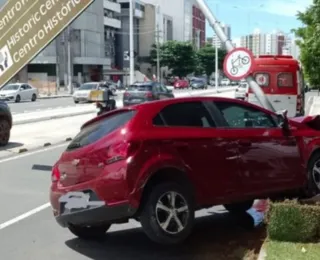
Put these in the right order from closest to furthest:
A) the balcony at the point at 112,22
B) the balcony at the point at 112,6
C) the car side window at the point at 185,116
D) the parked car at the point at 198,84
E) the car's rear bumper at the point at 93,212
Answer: the car's rear bumper at the point at 93,212 < the car side window at the point at 185,116 < the parked car at the point at 198,84 < the balcony at the point at 112,22 < the balcony at the point at 112,6

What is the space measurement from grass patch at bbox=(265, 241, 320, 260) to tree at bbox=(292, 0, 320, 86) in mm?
4133

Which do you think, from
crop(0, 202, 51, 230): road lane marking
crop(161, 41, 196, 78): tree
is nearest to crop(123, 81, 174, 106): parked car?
crop(0, 202, 51, 230): road lane marking

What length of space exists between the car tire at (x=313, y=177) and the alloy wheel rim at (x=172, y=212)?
6.86 ft

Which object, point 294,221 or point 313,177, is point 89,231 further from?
point 313,177

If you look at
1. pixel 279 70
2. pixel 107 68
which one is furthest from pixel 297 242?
pixel 107 68

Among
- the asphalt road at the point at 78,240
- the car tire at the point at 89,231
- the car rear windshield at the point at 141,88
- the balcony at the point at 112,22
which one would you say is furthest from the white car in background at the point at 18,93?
the balcony at the point at 112,22

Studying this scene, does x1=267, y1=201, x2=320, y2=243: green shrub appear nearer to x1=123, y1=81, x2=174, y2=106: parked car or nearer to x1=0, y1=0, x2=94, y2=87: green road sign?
x1=0, y1=0, x2=94, y2=87: green road sign

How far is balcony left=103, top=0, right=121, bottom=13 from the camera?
Answer: 3844 inches

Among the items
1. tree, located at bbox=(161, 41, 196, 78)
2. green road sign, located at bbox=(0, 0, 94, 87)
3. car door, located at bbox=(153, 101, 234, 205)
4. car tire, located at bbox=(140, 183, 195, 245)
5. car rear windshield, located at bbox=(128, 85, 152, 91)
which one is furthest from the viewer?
tree, located at bbox=(161, 41, 196, 78)

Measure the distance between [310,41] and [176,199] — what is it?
4.44m

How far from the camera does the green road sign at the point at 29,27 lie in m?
13.6

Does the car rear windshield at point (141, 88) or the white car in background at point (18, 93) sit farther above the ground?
the car rear windshield at point (141, 88)

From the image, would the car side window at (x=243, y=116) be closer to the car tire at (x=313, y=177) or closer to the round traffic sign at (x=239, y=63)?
the car tire at (x=313, y=177)

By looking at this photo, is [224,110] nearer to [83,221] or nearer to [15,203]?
[83,221]
